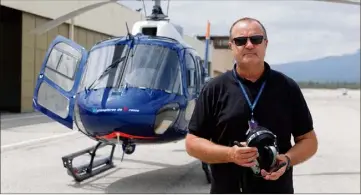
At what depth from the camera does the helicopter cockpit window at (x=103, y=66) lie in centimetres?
639

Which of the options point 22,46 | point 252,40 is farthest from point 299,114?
point 22,46

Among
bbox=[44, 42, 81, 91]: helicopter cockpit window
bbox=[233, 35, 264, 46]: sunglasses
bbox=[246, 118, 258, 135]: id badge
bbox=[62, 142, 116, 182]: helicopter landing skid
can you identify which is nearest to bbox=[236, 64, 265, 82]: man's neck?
bbox=[233, 35, 264, 46]: sunglasses

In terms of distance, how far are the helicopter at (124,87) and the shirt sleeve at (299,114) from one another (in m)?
3.46

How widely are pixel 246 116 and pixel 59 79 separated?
17.0 feet

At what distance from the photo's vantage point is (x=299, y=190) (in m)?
6.88

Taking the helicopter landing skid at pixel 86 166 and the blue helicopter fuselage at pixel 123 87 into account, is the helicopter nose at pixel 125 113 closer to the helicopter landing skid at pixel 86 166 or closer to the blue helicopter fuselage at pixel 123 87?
the blue helicopter fuselage at pixel 123 87

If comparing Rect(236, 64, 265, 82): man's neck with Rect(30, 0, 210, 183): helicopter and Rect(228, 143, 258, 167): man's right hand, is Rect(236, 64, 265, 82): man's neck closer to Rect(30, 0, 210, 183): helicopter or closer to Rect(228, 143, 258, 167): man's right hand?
Rect(228, 143, 258, 167): man's right hand

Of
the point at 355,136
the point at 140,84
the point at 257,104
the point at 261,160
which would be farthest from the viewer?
the point at 355,136

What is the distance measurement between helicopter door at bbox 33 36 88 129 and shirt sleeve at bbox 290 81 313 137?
4.83m

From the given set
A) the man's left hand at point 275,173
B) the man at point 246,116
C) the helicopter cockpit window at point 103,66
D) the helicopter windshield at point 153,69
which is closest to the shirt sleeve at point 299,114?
the man at point 246,116

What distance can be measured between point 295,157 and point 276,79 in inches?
17.3

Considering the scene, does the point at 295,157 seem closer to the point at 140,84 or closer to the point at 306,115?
the point at 306,115

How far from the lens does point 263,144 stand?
7.57ft

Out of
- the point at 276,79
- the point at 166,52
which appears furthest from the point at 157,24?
the point at 276,79
